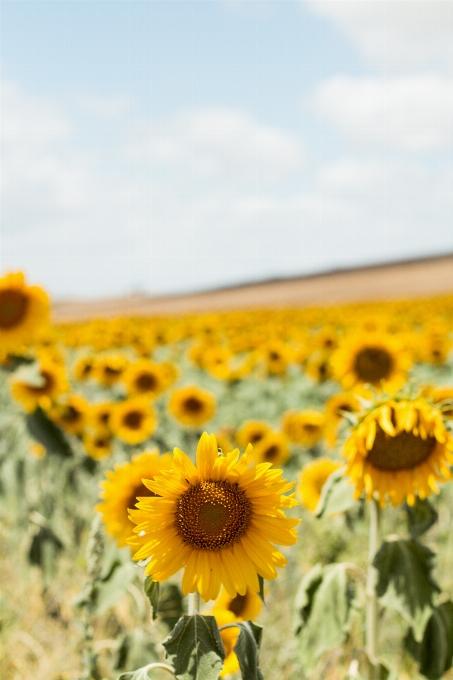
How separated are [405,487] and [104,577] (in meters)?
1.12

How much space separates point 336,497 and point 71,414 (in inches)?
115

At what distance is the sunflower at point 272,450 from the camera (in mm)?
4984


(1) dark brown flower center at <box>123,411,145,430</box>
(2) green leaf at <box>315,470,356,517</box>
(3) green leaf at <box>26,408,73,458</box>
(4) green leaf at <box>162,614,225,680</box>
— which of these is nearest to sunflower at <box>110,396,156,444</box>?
(1) dark brown flower center at <box>123,411,145,430</box>

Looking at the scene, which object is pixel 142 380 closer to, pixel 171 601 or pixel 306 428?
pixel 306 428

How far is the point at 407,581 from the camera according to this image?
219 centimetres

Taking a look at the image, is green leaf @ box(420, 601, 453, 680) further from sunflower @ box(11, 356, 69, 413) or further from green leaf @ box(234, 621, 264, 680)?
Answer: sunflower @ box(11, 356, 69, 413)

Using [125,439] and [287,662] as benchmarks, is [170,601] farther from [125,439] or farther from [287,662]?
[125,439]

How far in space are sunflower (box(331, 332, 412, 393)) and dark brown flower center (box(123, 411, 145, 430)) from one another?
1338mm

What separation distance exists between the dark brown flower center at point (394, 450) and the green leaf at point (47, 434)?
178cm

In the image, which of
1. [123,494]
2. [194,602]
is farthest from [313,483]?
[194,602]

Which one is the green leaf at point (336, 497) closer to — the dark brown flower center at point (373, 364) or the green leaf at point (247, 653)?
the green leaf at point (247, 653)

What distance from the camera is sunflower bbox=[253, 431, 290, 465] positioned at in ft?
16.4

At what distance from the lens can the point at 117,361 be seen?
6.05 m

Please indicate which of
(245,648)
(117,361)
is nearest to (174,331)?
(117,361)
